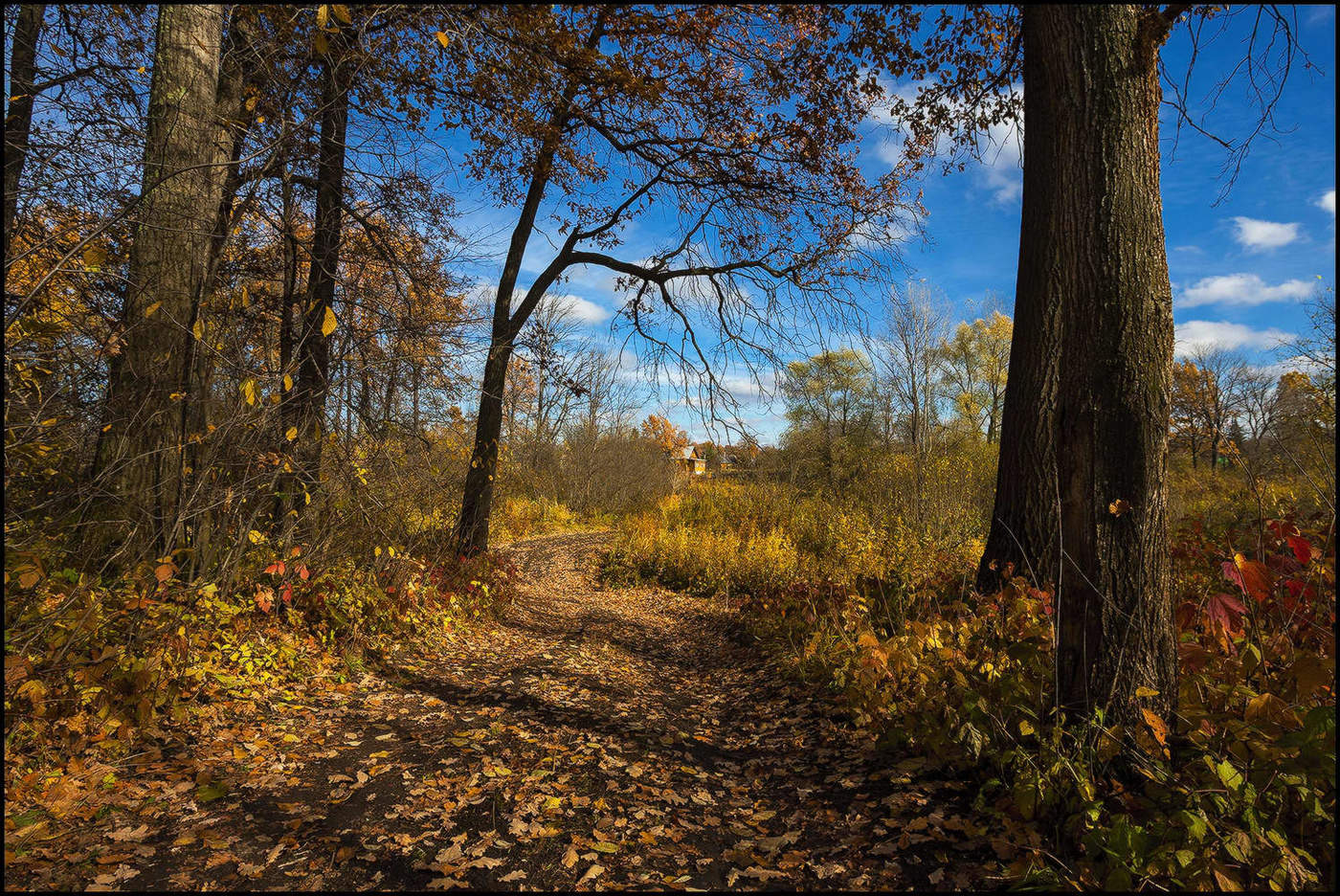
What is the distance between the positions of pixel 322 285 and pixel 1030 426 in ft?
21.0

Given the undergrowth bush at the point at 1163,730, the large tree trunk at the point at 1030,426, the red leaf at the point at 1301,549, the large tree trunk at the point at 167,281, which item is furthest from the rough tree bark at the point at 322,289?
the red leaf at the point at 1301,549

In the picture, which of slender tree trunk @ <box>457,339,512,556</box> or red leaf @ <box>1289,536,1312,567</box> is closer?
red leaf @ <box>1289,536,1312,567</box>

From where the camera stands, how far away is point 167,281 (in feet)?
13.2

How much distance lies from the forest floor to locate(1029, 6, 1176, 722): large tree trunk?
1.12m

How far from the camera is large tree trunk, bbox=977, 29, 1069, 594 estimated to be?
147 inches

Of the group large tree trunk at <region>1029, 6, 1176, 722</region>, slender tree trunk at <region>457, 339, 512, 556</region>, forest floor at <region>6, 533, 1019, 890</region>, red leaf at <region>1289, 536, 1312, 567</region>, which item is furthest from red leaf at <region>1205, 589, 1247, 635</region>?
slender tree trunk at <region>457, 339, 512, 556</region>

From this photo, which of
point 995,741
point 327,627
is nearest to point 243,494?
point 327,627

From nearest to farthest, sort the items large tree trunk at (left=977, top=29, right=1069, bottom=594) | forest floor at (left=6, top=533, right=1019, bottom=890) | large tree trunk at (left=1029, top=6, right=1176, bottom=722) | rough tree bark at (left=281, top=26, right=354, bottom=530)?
forest floor at (left=6, top=533, right=1019, bottom=890) < large tree trunk at (left=1029, top=6, right=1176, bottom=722) < large tree trunk at (left=977, top=29, right=1069, bottom=594) < rough tree bark at (left=281, top=26, right=354, bottom=530)

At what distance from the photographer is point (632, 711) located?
464cm

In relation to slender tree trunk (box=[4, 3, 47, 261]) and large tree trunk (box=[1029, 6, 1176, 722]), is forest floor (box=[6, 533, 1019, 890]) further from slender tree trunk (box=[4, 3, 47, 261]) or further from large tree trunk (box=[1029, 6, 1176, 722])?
slender tree trunk (box=[4, 3, 47, 261])

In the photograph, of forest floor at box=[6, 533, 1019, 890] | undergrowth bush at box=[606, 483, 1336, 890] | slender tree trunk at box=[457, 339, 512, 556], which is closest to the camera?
undergrowth bush at box=[606, 483, 1336, 890]

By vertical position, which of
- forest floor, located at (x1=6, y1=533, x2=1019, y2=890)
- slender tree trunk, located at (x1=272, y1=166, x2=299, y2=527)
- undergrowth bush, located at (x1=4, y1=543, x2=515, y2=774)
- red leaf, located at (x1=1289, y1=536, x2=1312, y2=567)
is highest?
slender tree trunk, located at (x1=272, y1=166, x2=299, y2=527)

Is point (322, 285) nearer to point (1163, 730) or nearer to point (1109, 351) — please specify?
point (1109, 351)

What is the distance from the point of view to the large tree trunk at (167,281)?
3775mm
